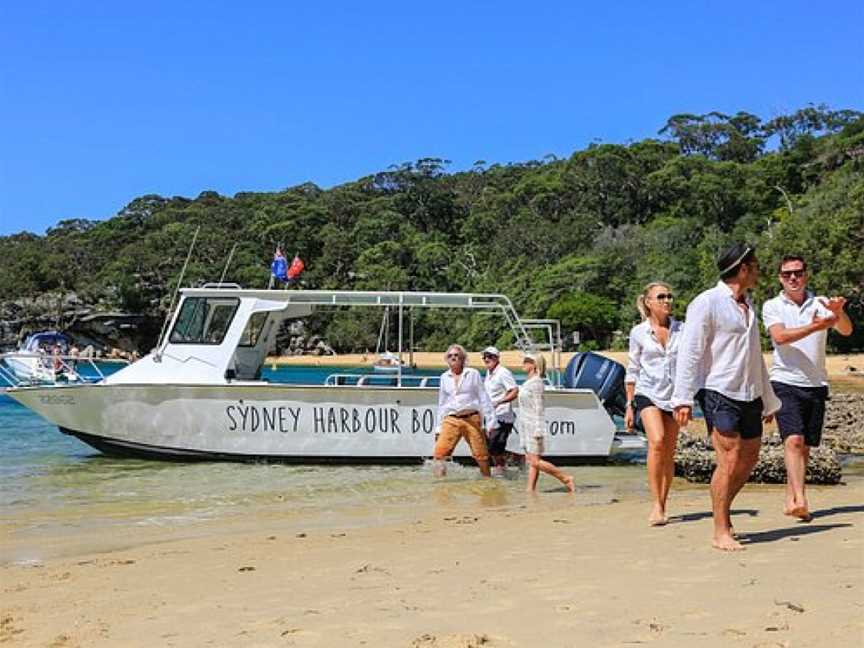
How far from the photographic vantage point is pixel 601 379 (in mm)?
12992

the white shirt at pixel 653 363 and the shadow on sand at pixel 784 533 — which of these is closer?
the shadow on sand at pixel 784 533

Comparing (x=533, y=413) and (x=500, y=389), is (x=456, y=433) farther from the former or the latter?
(x=533, y=413)

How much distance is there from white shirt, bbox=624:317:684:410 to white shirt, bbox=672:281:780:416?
1057 millimetres

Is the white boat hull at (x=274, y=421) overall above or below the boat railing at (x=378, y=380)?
below

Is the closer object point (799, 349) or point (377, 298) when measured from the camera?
point (799, 349)

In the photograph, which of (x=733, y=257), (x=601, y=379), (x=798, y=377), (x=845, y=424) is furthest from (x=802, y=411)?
(x=845, y=424)

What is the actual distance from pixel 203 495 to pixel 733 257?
665 cm

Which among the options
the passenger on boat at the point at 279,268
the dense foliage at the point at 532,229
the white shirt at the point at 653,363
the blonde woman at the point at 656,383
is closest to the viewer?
the blonde woman at the point at 656,383

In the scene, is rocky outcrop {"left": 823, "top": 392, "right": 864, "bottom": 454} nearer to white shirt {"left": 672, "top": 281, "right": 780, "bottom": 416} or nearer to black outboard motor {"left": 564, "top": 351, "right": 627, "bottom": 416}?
black outboard motor {"left": 564, "top": 351, "right": 627, "bottom": 416}

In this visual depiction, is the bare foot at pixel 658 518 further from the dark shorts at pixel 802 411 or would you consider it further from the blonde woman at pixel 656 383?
the dark shorts at pixel 802 411

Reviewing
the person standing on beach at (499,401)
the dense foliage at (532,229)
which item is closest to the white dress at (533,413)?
the person standing on beach at (499,401)

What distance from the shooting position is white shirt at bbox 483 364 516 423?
10.9 meters

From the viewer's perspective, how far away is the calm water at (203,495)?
802cm

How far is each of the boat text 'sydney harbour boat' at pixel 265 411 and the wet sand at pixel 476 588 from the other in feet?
18.0
